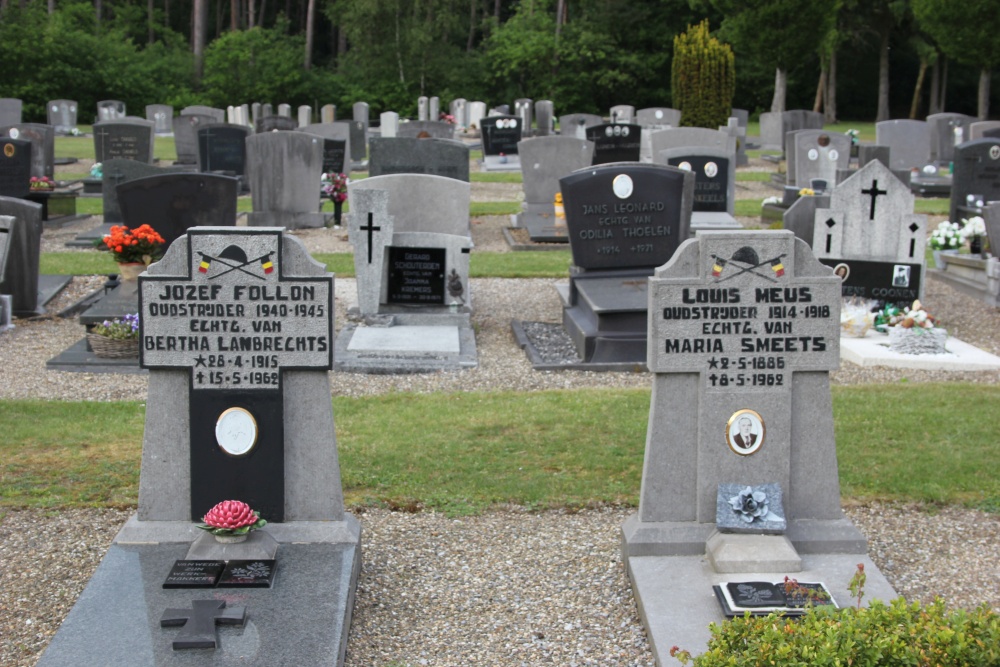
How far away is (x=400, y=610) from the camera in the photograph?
5.44 m

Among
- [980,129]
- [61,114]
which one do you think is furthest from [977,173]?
[61,114]

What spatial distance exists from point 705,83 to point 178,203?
2573cm

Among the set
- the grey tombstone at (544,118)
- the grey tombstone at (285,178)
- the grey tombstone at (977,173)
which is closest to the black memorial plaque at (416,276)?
the grey tombstone at (285,178)

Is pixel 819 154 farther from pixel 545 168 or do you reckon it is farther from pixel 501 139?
pixel 501 139

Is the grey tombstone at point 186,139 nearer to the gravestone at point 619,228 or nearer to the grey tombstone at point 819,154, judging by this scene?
the grey tombstone at point 819,154

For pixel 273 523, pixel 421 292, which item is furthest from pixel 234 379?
pixel 421 292

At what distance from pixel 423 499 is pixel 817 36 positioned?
3376 centimetres

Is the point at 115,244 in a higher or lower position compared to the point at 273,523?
higher

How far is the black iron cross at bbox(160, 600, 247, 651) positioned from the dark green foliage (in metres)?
32.3

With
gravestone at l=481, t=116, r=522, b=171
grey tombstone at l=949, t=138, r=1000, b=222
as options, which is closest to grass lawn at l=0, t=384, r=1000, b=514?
grey tombstone at l=949, t=138, r=1000, b=222

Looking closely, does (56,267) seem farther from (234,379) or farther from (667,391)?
(667,391)

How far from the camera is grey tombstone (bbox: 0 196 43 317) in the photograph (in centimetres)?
1223

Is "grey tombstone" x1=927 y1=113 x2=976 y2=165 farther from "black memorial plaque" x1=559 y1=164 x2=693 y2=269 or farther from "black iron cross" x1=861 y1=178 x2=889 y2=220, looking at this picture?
"black memorial plaque" x1=559 y1=164 x2=693 y2=269

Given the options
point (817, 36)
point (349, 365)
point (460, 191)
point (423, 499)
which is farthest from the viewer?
point (817, 36)
